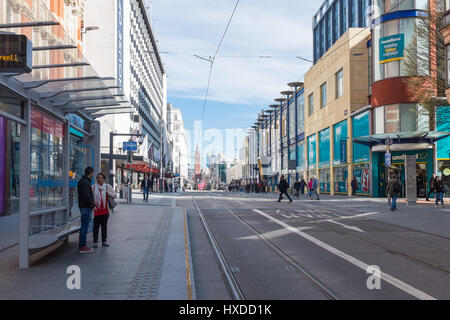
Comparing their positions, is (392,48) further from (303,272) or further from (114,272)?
(114,272)

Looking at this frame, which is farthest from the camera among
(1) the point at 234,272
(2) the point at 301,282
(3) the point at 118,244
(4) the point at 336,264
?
(3) the point at 118,244

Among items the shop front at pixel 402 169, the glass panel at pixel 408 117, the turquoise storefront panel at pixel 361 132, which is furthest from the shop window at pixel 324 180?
the glass panel at pixel 408 117

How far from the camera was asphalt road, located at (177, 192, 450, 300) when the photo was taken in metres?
6.67

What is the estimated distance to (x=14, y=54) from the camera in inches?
281

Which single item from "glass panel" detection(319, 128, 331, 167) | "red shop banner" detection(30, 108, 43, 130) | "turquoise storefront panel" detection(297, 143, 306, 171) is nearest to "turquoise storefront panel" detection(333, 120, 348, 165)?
"glass panel" detection(319, 128, 331, 167)

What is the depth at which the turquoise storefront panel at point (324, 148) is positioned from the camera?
4786cm

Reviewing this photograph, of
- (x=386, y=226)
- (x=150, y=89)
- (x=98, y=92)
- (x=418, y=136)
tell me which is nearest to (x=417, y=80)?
(x=418, y=136)

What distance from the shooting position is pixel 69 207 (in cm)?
1187

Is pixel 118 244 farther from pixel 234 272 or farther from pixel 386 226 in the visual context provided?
pixel 386 226

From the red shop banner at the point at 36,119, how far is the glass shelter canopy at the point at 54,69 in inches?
11.7

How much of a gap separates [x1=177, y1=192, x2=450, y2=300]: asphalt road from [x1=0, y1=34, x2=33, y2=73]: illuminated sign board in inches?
160

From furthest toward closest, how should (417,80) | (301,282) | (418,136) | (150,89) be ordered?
(150,89) < (418,136) < (417,80) < (301,282)

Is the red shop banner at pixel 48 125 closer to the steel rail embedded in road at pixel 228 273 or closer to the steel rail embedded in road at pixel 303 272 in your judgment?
the steel rail embedded in road at pixel 228 273
